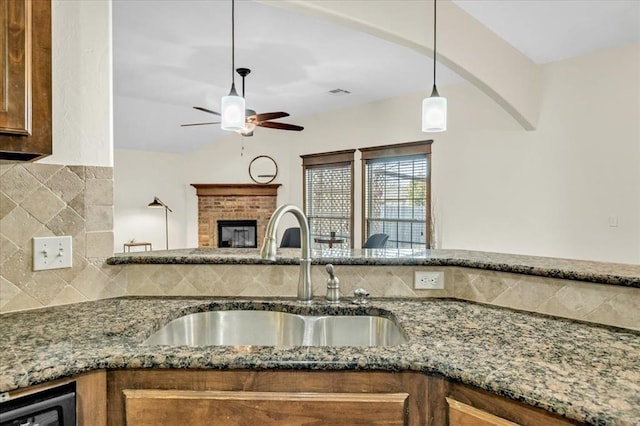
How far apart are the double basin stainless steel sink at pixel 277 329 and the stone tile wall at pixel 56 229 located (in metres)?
0.37

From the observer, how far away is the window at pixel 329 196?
20.6 ft

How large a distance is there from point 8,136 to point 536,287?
169 cm

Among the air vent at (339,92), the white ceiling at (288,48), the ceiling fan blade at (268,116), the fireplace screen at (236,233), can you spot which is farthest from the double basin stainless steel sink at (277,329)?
the fireplace screen at (236,233)

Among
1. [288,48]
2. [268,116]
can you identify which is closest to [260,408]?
[288,48]

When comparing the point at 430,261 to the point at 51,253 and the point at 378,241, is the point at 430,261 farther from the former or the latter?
the point at 378,241

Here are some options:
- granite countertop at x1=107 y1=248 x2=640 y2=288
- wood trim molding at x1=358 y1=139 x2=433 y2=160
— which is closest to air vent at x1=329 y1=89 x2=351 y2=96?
wood trim molding at x1=358 y1=139 x2=433 y2=160

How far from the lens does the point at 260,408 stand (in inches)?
39.8

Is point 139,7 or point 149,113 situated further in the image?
point 149,113

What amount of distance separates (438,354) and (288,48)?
137 inches

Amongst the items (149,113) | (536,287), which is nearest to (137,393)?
(536,287)

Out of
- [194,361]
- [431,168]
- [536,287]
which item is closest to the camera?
[194,361]

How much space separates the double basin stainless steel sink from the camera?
146 cm

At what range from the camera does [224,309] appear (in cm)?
155

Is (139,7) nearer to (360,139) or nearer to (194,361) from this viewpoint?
(194,361)
